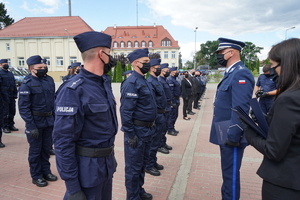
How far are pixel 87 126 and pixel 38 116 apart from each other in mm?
2481

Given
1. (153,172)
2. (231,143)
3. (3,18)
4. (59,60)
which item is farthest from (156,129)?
(3,18)

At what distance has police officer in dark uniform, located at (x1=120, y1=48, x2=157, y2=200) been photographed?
3.16 m

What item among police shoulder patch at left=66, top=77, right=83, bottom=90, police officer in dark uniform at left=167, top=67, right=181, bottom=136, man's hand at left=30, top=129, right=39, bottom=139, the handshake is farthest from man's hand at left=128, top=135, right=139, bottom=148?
the handshake

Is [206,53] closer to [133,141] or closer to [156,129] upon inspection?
[156,129]

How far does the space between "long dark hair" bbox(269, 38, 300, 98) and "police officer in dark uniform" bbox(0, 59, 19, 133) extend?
752 centimetres

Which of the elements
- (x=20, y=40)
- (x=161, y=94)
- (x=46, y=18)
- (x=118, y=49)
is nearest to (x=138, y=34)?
(x=118, y=49)

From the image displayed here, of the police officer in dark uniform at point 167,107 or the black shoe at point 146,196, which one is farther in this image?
the police officer in dark uniform at point 167,107

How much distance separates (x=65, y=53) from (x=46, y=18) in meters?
10.0

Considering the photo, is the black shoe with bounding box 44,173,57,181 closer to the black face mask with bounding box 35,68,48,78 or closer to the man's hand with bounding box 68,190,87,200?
the black face mask with bounding box 35,68,48,78

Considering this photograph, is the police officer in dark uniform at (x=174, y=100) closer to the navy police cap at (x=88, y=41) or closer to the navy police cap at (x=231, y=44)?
the navy police cap at (x=231, y=44)

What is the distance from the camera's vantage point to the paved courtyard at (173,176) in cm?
352

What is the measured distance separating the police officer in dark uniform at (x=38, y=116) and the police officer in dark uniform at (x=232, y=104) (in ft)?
9.93

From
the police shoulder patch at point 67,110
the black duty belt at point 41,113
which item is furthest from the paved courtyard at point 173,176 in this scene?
the police shoulder patch at point 67,110

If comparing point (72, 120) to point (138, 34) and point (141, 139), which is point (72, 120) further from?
point (138, 34)
